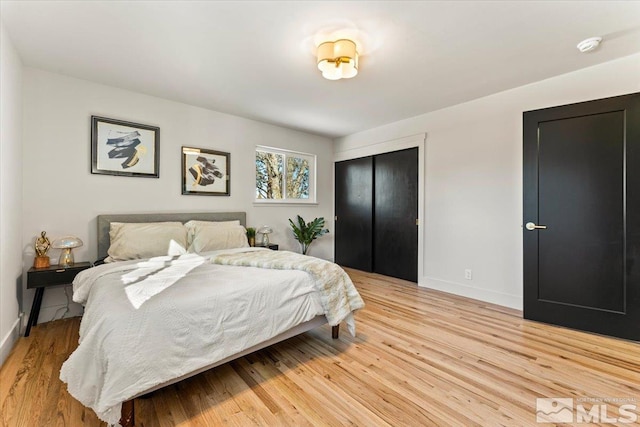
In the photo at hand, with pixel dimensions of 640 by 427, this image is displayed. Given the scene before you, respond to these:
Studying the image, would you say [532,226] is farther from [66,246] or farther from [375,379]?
[66,246]

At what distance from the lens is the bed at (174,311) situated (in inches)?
49.9

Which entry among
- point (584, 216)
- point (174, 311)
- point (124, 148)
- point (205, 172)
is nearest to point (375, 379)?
point (174, 311)

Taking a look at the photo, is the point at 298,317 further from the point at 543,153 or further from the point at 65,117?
the point at 65,117

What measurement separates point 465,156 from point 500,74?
101 cm

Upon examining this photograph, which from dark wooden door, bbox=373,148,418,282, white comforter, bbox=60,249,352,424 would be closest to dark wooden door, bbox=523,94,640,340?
dark wooden door, bbox=373,148,418,282

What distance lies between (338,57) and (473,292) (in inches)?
121

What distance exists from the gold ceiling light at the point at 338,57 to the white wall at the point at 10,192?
2226mm

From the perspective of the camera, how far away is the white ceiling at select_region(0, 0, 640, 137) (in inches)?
72.1

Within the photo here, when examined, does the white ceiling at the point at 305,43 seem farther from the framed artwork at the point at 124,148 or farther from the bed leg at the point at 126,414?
the bed leg at the point at 126,414

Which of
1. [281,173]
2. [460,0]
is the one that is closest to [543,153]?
[460,0]

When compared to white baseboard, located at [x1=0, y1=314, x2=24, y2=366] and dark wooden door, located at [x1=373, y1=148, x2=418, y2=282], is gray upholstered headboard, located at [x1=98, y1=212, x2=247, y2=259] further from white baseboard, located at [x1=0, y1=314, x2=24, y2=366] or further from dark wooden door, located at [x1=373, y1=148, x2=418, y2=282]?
dark wooden door, located at [x1=373, y1=148, x2=418, y2=282]

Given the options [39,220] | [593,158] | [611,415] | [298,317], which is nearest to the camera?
[611,415]

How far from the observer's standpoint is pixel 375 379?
179cm

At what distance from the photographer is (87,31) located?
6.76ft
